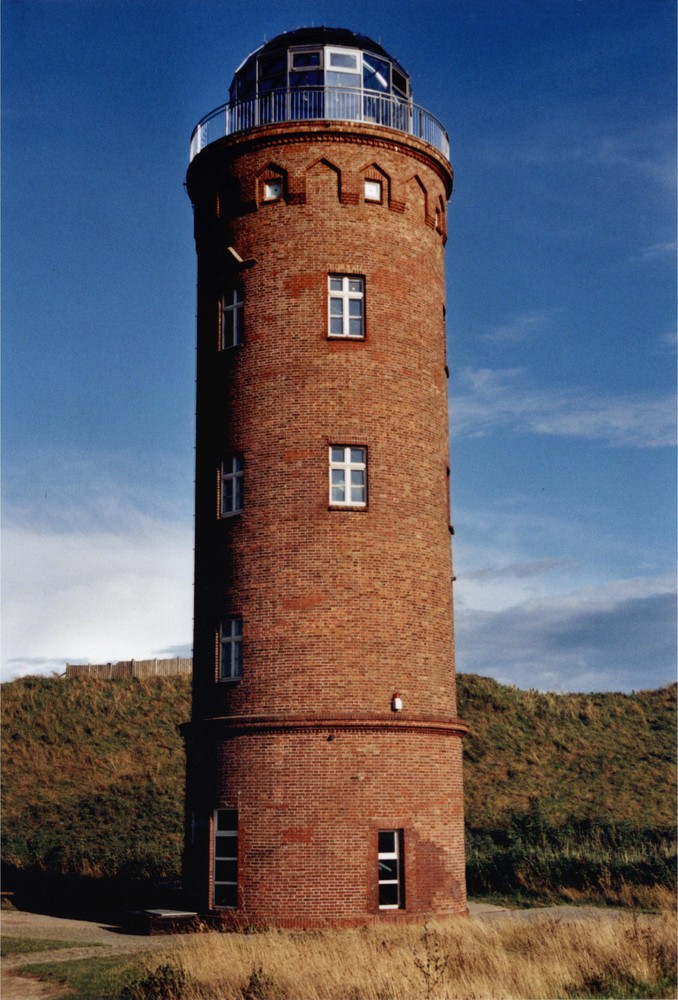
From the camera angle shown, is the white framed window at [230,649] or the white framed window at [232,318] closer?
the white framed window at [230,649]

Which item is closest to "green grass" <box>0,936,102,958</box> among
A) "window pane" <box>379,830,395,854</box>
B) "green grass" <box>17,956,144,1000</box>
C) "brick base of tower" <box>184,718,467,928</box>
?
"green grass" <box>17,956,144,1000</box>

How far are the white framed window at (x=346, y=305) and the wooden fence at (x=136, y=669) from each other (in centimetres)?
3834

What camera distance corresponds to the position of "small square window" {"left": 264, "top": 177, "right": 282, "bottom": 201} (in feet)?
83.1

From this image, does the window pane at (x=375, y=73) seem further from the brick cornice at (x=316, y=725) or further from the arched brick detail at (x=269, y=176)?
the brick cornice at (x=316, y=725)

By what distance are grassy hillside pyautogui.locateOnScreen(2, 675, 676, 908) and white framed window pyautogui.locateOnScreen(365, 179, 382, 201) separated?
19383 mm

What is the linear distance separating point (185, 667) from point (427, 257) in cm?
3859

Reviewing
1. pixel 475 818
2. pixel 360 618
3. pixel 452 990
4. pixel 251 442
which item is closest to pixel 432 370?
pixel 251 442

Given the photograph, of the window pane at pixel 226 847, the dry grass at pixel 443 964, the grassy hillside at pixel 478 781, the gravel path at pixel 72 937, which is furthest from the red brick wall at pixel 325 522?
the grassy hillside at pixel 478 781

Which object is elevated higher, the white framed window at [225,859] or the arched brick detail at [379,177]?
the arched brick detail at [379,177]

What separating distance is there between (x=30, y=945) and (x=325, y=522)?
10.2 metres

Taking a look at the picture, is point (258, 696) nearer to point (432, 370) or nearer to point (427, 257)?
point (432, 370)

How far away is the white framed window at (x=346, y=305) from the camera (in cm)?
2467

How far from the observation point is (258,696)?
23.0 meters

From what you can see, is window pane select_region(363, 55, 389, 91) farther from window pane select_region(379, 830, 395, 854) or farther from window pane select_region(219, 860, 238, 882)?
window pane select_region(219, 860, 238, 882)
